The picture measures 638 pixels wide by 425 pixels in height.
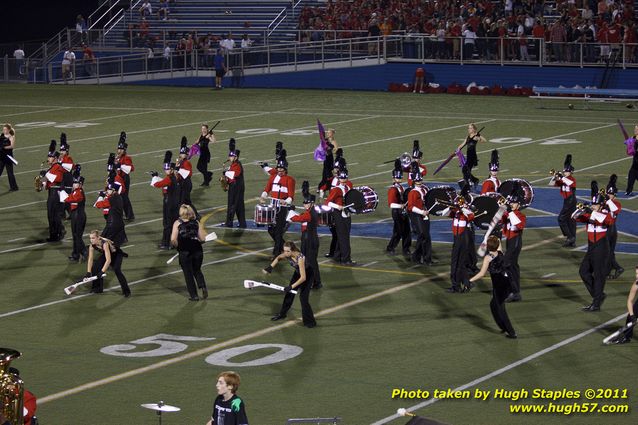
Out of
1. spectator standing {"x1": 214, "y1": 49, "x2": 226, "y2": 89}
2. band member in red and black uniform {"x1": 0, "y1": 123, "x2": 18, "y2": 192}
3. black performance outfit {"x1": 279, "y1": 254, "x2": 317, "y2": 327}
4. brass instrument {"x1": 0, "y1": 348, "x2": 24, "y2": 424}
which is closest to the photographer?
brass instrument {"x1": 0, "y1": 348, "x2": 24, "y2": 424}

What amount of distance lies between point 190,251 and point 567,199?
704cm

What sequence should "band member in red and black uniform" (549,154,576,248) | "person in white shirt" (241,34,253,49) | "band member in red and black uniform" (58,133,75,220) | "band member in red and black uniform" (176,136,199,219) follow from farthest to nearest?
"person in white shirt" (241,34,253,49) < "band member in red and black uniform" (176,136,199,219) < "band member in red and black uniform" (58,133,75,220) < "band member in red and black uniform" (549,154,576,248)

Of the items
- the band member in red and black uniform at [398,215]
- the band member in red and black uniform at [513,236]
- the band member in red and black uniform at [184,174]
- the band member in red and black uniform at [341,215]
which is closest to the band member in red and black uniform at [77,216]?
the band member in red and black uniform at [184,174]

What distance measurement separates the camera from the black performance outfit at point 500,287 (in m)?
15.8

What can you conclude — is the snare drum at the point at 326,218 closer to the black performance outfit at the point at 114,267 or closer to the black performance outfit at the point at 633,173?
the black performance outfit at the point at 114,267

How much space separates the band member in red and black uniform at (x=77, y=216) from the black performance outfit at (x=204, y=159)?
7599 millimetres

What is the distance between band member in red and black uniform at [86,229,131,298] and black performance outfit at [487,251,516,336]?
5.56 m

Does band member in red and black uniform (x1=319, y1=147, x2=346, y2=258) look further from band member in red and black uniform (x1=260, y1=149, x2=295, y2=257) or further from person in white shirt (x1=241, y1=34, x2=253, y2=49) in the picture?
person in white shirt (x1=241, y1=34, x2=253, y2=49)

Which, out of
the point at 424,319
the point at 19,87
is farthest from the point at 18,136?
the point at 424,319

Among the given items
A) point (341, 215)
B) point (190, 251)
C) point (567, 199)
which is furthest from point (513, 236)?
point (190, 251)

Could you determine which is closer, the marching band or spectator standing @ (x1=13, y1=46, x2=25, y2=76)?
the marching band

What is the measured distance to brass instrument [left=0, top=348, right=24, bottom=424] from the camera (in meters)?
8.80

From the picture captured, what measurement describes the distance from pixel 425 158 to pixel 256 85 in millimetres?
18902

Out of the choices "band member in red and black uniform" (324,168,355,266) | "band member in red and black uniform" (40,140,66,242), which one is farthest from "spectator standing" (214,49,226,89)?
"band member in red and black uniform" (324,168,355,266)
